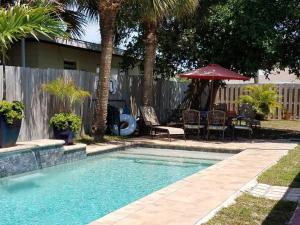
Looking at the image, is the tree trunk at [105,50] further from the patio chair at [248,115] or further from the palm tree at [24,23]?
the patio chair at [248,115]

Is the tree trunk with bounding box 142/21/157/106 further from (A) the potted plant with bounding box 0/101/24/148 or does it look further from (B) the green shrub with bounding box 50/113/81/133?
(A) the potted plant with bounding box 0/101/24/148

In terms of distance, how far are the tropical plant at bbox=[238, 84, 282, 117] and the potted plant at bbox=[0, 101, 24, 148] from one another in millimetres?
16499

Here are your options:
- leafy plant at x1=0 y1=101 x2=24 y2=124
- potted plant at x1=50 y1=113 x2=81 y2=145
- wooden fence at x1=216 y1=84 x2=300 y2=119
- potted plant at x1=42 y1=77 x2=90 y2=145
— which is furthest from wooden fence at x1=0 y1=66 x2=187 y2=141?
wooden fence at x1=216 y1=84 x2=300 y2=119

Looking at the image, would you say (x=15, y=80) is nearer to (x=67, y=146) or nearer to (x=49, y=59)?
(x=67, y=146)

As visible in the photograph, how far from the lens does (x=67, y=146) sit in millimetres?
11367

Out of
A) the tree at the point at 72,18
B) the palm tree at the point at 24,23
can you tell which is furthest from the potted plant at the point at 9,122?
the tree at the point at 72,18

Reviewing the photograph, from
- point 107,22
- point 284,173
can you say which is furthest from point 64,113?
point 284,173

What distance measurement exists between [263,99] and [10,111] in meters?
17.1

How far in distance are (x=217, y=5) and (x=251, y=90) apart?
10.1 m

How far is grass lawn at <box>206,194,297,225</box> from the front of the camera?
5625mm

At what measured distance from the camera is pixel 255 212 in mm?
6074

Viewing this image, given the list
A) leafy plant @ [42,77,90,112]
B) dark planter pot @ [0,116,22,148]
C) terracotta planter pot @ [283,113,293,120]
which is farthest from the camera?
terracotta planter pot @ [283,113,293,120]

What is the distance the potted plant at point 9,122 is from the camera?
32.2ft

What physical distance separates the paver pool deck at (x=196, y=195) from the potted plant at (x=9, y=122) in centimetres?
246
